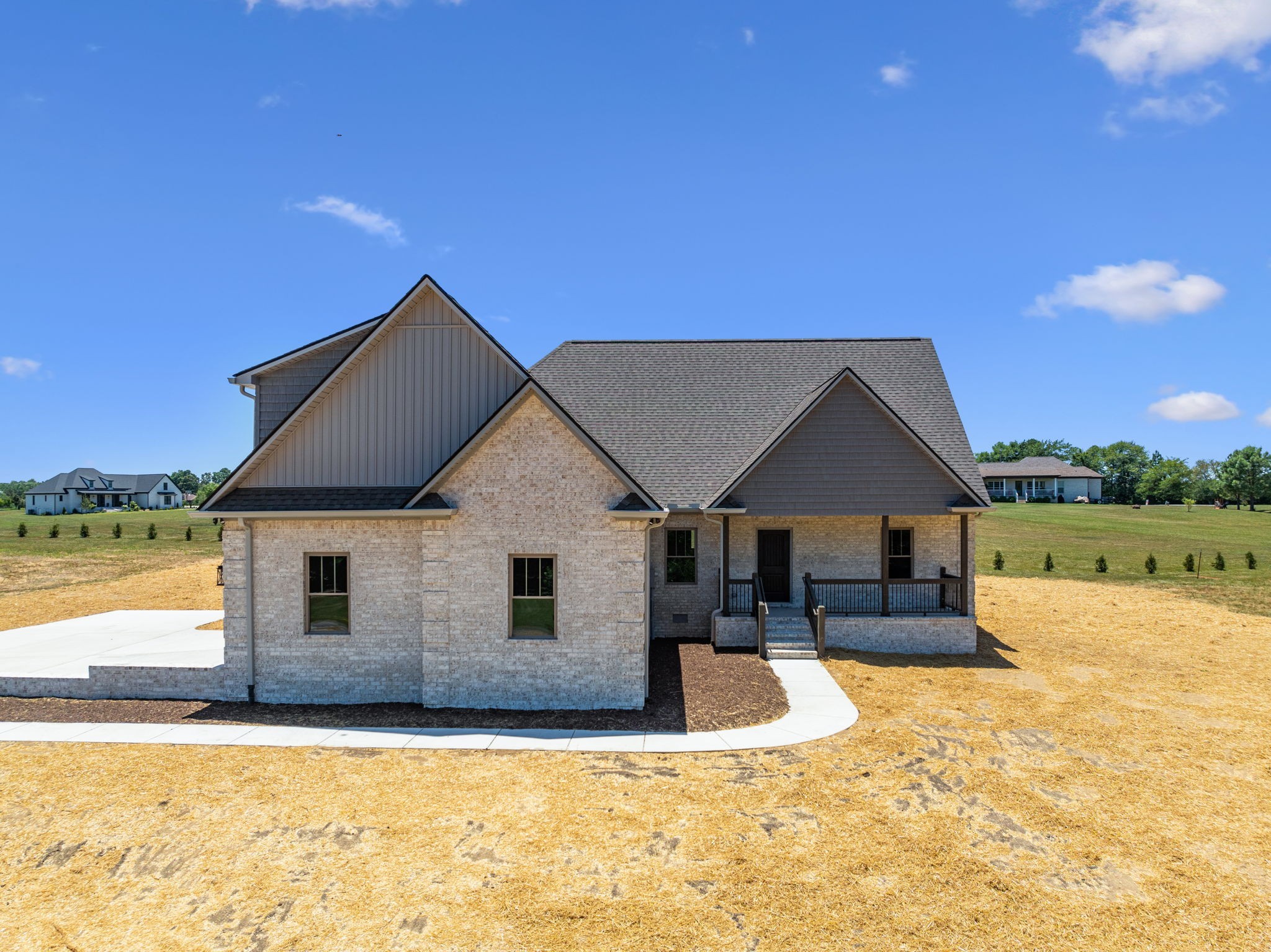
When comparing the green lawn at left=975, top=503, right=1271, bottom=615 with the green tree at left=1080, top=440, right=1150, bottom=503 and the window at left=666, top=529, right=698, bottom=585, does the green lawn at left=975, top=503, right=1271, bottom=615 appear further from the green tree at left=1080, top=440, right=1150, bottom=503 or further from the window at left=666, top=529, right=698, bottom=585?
the green tree at left=1080, top=440, right=1150, bottom=503

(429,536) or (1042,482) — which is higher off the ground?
(1042,482)

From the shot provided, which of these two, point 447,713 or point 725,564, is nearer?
point 447,713

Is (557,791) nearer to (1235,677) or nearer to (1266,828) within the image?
(1266,828)

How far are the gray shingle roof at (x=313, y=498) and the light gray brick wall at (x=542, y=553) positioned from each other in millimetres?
1379

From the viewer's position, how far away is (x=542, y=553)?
38.3ft

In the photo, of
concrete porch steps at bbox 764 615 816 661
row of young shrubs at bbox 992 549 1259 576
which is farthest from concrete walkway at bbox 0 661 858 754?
row of young shrubs at bbox 992 549 1259 576

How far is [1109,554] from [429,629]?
141 ft

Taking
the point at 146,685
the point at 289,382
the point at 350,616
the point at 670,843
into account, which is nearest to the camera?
the point at 670,843

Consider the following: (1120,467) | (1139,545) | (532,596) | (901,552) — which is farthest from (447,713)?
(1120,467)

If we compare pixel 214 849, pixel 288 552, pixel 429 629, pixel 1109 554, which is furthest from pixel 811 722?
pixel 1109 554

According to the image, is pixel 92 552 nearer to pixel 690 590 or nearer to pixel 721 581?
pixel 690 590

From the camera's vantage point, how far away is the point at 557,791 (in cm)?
841

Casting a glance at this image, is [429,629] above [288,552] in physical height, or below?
below

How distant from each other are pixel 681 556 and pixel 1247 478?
107 m
